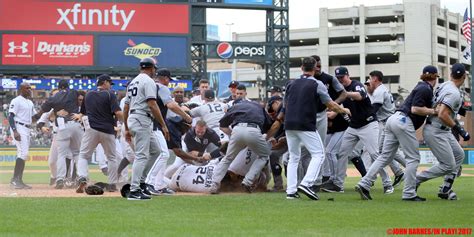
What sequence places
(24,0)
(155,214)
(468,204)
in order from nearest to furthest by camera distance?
(155,214) → (468,204) → (24,0)

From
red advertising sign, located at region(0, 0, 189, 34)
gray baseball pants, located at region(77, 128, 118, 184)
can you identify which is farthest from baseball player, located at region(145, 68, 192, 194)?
red advertising sign, located at region(0, 0, 189, 34)

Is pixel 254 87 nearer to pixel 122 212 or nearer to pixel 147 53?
pixel 147 53

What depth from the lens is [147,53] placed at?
37.0 m

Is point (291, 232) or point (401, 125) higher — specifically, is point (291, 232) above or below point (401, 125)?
below

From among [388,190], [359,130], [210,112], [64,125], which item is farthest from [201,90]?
[388,190]

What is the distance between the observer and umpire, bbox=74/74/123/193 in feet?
44.7

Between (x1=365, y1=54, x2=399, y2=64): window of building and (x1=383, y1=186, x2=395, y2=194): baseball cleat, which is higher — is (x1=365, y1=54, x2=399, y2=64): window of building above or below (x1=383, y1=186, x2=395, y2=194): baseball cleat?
above

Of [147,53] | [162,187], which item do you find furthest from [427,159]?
[162,187]

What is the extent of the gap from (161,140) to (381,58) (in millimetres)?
79015

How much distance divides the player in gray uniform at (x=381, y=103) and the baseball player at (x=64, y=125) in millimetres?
5675

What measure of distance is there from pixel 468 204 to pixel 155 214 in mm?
4544

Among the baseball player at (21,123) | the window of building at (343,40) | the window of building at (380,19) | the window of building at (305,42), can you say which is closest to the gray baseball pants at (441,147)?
the baseball player at (21,123)

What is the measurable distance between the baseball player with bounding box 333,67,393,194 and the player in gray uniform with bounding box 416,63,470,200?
1804 millimetres

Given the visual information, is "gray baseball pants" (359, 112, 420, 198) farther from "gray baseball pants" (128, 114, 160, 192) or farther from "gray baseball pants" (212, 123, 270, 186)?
"gray baseball pants" (128, 114, 160, 192)
